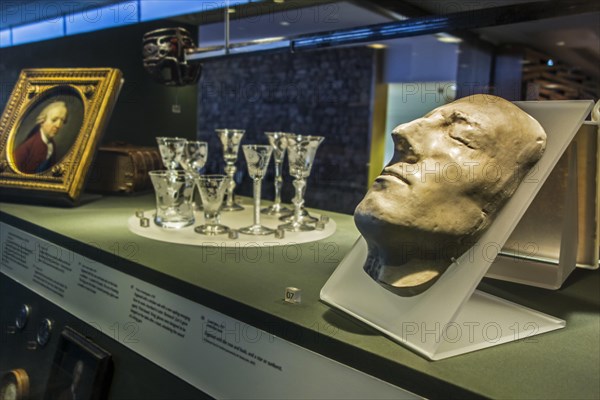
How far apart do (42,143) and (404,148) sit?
64.0 inches

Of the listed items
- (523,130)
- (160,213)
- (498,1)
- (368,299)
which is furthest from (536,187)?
(498,1)

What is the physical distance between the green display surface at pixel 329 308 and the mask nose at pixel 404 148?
0.27 m

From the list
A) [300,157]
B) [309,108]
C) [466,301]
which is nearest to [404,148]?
[466,301]

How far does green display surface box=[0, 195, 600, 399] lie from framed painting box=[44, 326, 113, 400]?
0.21m

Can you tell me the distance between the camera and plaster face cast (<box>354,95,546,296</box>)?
0.79 metres

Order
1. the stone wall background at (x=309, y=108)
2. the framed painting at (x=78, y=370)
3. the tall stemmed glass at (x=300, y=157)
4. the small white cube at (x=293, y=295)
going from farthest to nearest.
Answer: the stone wall background at (x=309, y=108), the tall stemmed glass at (x=300, y=157), the framed painting at (x=78, y=370), the small white cube at (x=293, y=295)

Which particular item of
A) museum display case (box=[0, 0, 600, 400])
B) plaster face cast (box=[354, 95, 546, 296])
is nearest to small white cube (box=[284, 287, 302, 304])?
museum display case (box=[0, 0, 600, 400])

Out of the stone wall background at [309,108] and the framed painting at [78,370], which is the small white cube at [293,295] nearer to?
the framed painting at [78,370]

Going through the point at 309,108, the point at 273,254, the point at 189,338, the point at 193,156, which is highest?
the point at 309,108

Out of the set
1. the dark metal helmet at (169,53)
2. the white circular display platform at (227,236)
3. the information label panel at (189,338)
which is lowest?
the information label panel at (189,338)

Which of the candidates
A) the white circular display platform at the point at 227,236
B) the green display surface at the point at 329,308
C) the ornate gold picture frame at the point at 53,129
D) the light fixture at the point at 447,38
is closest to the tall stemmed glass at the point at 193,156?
the white circular display platform at the point at 227,236

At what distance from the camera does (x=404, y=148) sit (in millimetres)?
846

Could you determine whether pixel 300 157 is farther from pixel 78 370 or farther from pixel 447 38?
pixel 447 38

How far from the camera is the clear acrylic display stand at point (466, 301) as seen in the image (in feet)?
2.53
